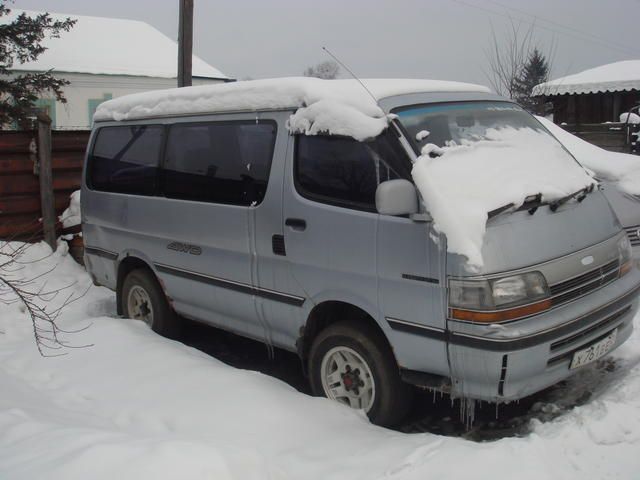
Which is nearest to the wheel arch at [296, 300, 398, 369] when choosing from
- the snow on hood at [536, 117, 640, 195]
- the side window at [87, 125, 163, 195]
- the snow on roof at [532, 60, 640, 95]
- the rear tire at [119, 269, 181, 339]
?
the rear tire at [119, 269, 181, 339]

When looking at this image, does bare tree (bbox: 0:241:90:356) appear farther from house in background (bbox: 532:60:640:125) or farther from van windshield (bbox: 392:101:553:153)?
house in background (bbox: 532:60:640:125)

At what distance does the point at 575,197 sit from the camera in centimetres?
379

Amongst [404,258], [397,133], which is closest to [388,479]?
[404,258]

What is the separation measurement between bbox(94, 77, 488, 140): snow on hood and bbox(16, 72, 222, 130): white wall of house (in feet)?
51.6

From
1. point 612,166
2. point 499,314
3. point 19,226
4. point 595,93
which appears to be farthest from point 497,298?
point 595,93

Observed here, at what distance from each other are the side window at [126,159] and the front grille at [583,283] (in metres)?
3.40

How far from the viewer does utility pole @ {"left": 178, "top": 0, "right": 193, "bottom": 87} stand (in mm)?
9352

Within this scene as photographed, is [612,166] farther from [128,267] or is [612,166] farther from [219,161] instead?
[128,267]

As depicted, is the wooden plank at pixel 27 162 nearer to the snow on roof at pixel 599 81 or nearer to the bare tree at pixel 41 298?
the bare tree at pixel 41 298

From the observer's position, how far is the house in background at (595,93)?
1716 cm

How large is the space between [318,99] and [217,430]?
6.84 ft

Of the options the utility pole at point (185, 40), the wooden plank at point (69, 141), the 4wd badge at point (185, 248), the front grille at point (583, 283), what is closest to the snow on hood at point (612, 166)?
the front grille at point (583, 283)

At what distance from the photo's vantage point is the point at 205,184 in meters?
4.88

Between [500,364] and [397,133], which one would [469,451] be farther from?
[397,133]
